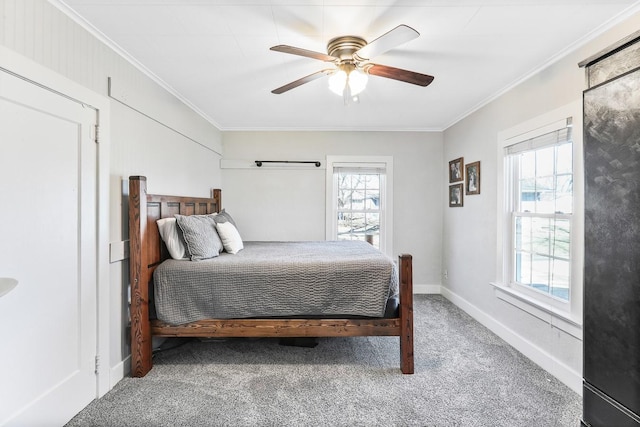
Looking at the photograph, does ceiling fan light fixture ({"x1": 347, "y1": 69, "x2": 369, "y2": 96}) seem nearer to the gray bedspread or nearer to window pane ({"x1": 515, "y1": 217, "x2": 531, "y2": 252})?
the gray bedspread

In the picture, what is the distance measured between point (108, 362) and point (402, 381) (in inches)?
79.2

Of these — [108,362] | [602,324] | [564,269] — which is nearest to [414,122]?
[564,269]

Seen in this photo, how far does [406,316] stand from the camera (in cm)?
231

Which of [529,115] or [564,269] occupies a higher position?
[529,115]

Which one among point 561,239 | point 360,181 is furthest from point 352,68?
point 360,181

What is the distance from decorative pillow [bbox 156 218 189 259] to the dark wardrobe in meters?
2.57

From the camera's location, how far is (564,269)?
2.31 m

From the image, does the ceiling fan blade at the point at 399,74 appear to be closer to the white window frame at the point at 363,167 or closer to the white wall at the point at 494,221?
the white wall at the point at 494,221

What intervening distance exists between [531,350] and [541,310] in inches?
14.4

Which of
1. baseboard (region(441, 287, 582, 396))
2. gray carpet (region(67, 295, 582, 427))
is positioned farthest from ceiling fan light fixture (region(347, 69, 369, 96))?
baseboard (region(441, 287, 582, 396))

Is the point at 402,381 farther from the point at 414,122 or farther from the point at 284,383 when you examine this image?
the point at 414,122

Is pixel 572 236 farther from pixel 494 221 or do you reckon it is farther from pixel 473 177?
pixel 473 177

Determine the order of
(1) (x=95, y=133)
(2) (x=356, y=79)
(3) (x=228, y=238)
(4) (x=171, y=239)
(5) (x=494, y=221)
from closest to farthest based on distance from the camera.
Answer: (1) (x=95, y=133) → (2) (x=356, y=79) → (4) (x=171, y=239) → (3) (x=228, y=238) → (5) (x=494, y=221)

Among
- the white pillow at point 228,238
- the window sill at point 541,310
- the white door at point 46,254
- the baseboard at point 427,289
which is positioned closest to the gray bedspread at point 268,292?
the white door at point 46,254
